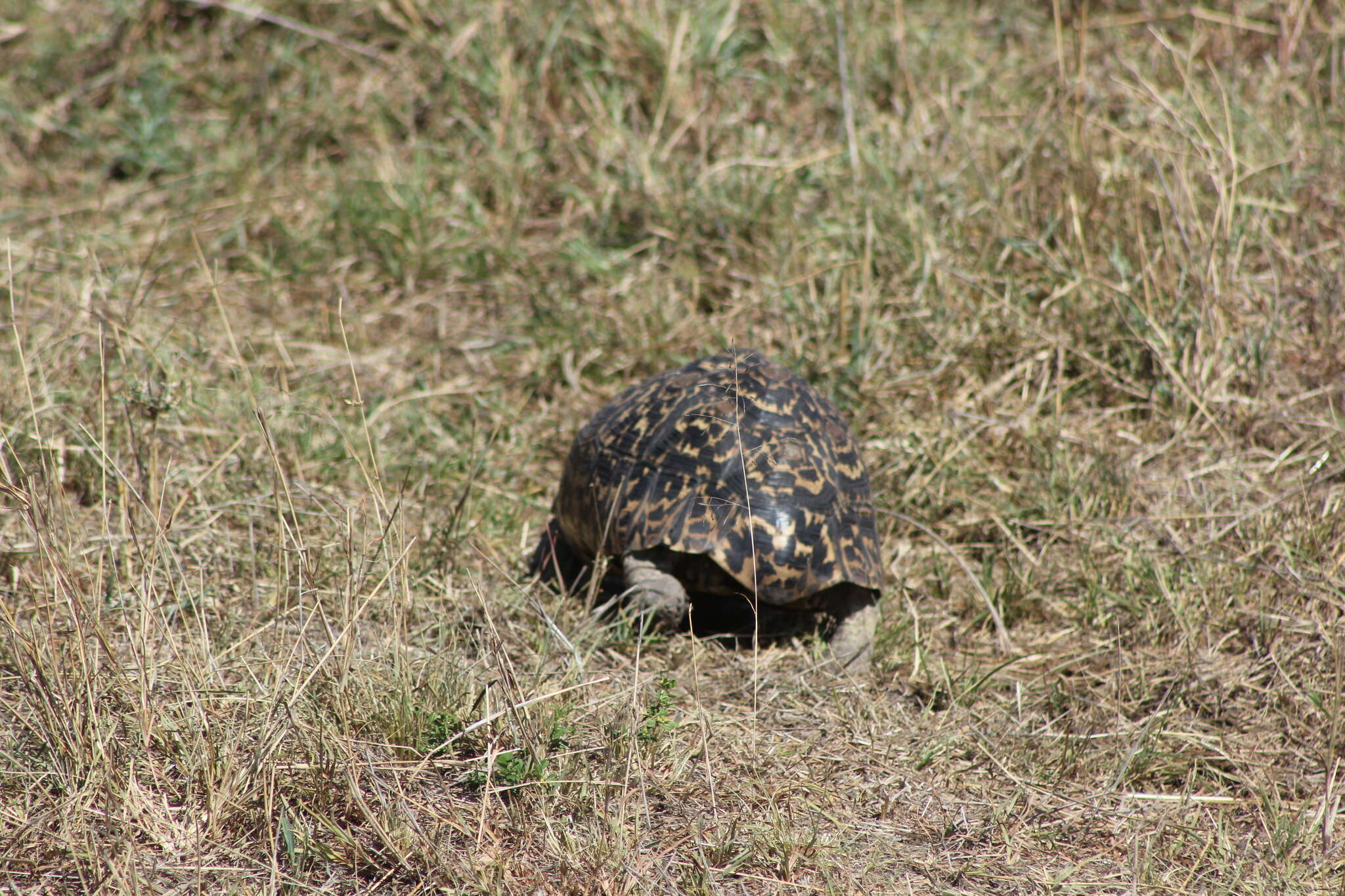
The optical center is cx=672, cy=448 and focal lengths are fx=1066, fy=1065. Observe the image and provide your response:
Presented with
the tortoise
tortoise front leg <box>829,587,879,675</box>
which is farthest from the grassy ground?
the tortoise

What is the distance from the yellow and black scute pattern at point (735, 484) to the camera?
3.31 meters

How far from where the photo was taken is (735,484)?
3.36 m

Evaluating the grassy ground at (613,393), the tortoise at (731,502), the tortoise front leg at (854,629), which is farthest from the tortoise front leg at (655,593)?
the tortoise front leg at (854,629)

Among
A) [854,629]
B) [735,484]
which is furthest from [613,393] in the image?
[854,629]

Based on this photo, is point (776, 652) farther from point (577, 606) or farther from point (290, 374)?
point (290, 374)

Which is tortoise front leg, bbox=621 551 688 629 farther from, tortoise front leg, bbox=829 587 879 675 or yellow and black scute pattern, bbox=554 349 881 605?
tortoise front leg, bbox=829 587 879 675

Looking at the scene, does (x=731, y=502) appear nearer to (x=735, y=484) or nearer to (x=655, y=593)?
(x=735, y=484)

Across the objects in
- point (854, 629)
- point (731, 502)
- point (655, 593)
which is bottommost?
point (854, 629)

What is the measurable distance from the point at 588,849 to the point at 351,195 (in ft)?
12.7

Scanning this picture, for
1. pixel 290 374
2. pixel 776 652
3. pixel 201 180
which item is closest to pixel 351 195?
pixel 201 180

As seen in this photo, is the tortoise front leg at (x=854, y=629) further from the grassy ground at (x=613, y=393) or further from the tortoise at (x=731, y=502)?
the grassy ground at (x=613, y=393)

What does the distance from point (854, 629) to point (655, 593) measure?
0.68m

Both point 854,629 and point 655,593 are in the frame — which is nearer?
point 655,593

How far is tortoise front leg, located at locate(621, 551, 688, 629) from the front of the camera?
3.33 m
